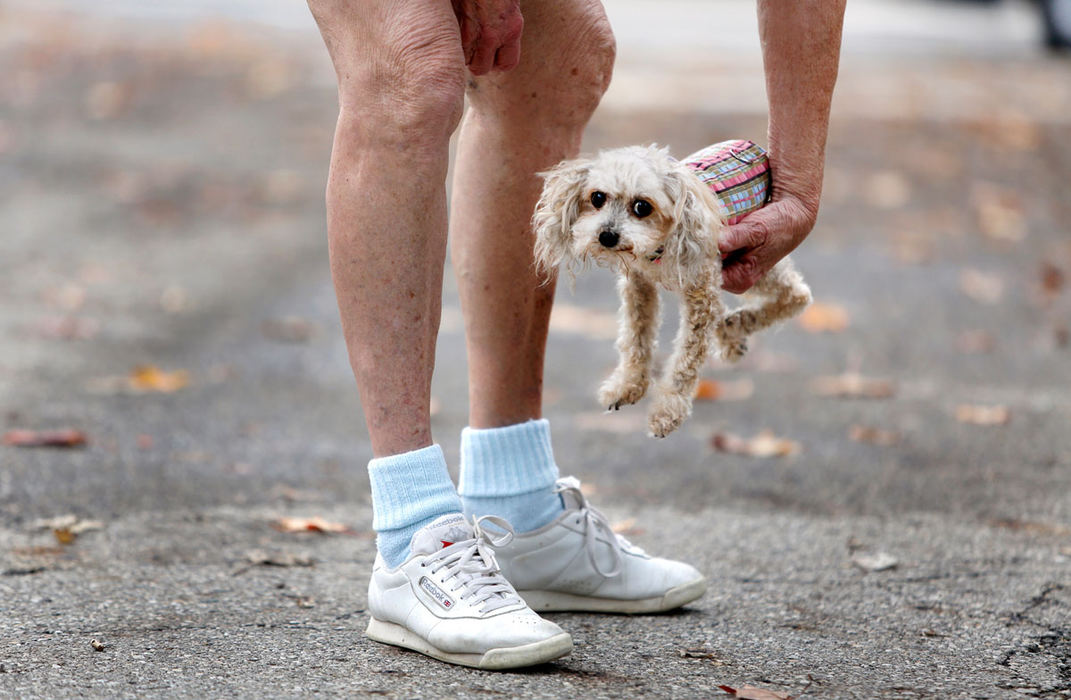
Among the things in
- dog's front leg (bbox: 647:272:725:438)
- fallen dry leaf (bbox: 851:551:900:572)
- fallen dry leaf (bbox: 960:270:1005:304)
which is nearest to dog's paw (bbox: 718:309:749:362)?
dog's front leg (bbox: 647:272:725:438)

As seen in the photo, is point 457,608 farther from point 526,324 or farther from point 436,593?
point 526,324

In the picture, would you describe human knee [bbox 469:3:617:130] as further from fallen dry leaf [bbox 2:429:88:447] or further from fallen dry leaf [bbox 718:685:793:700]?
fallen dry leaf [bbox 2:429:88:447]

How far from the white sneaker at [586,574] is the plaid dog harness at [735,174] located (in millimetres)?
803

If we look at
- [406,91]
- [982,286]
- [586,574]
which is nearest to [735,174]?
[406,91]

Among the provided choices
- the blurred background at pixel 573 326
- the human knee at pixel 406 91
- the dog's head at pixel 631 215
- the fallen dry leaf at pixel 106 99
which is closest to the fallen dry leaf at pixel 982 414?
the blurred background at pixel 573 326

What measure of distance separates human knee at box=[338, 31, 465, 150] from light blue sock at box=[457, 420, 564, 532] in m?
0.69

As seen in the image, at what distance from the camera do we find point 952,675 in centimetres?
222

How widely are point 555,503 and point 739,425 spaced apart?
6.10 feet

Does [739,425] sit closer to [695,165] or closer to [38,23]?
[695,165]

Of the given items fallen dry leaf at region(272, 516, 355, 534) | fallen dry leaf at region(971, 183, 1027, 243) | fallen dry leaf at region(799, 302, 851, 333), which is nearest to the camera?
fallen dry leaf at region(272, 516, 355, 534)

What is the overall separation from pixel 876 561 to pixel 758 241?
1.13 metres

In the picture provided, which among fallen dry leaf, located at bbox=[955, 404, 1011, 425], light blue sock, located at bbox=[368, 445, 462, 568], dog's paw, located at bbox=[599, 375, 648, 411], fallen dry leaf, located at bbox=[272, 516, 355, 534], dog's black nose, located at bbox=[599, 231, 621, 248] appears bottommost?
fallen dry leaf, located at bbox=[272, 516, 355, 534]

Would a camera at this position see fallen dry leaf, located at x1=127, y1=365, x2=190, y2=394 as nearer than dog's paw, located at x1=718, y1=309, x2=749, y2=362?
No

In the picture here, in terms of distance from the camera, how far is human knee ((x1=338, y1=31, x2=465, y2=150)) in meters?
2.16
